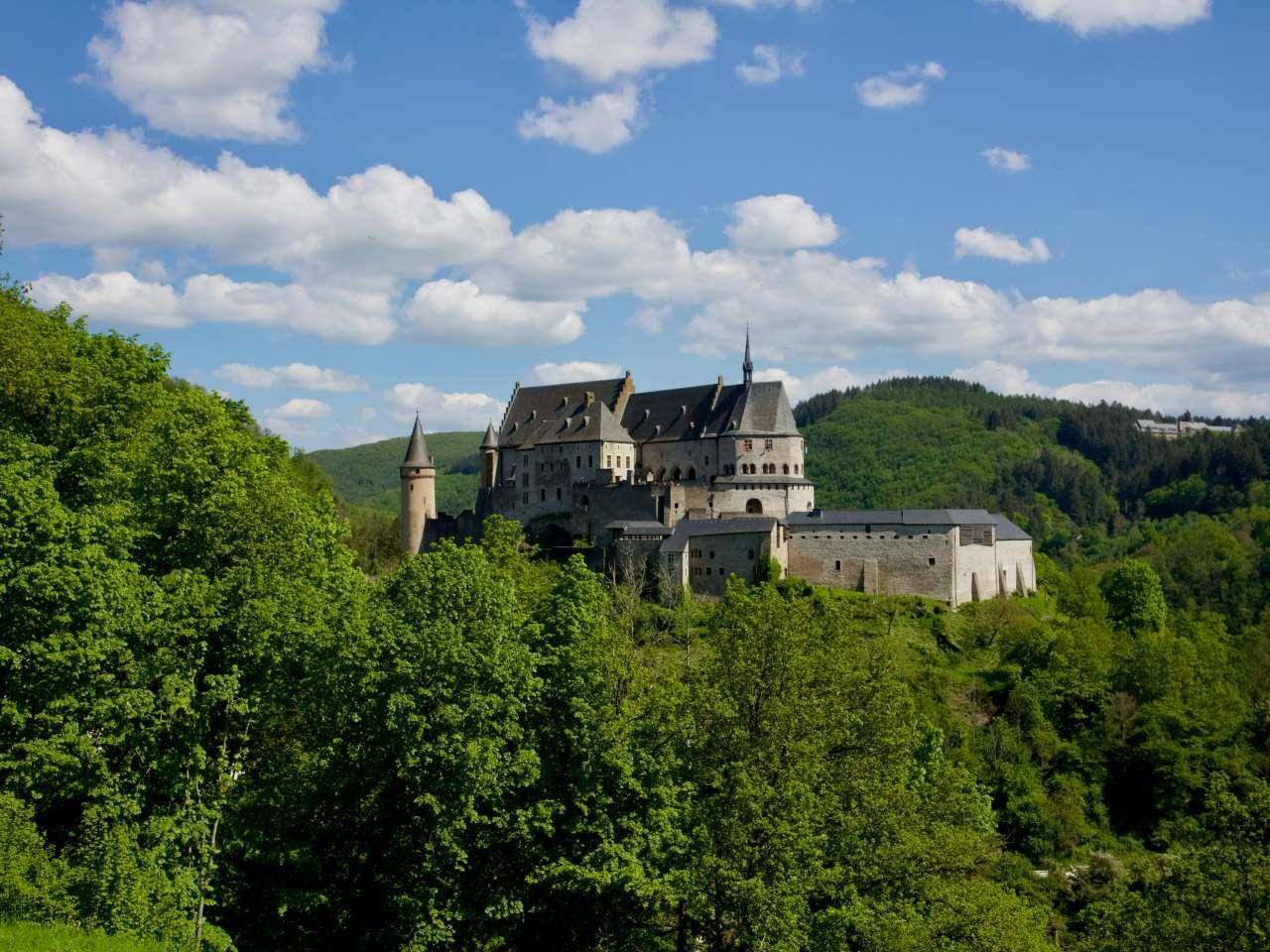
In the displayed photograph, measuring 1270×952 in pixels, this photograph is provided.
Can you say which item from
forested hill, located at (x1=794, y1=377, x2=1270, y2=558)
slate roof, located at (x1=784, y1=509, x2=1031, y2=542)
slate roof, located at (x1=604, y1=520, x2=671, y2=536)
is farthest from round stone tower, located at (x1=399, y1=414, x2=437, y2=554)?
forested hill, located at (x1=794, y1=377, x2=1270, y2=558)

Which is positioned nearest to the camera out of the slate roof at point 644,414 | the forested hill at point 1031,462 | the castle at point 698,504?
the castle at point 698,504

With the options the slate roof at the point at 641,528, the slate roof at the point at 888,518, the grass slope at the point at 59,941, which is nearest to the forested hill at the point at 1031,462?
the slate roof at the point at 888,518

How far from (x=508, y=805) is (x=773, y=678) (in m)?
6.16

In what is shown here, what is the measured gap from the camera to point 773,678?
24.3 meters

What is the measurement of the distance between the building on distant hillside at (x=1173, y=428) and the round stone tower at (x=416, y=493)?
140287mm

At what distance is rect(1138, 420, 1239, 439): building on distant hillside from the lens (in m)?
184

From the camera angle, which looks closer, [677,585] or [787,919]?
[787,919]

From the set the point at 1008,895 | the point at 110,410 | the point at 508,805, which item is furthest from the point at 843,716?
the point at 110,410

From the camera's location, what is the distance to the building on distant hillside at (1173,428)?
18412cm

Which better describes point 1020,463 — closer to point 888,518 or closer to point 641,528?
point 888,518

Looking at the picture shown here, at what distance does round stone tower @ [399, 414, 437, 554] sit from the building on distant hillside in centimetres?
14029

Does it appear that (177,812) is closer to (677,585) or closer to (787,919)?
(787,919)

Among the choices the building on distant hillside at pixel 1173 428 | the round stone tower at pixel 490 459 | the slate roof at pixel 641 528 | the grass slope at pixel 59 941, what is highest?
the building on distant hillside at pixel 1173 428

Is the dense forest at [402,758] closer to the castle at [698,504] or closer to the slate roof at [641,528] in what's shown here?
the castle at [698,504]
